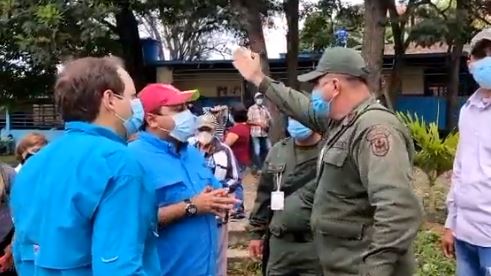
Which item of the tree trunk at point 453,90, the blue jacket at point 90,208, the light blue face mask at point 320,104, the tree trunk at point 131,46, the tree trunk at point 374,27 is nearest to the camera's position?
the blue jacket at point 90,208

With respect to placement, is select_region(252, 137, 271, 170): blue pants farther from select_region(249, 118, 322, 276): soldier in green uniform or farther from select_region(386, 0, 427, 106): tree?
select_region(249, 118, 322, 276): soldier in green uniform

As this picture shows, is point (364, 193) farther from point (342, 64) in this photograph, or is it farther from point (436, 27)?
point (436, 27)

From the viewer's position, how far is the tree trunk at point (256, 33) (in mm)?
15352

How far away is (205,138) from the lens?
6996 mm

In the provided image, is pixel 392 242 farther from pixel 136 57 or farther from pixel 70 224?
pixel 136 57

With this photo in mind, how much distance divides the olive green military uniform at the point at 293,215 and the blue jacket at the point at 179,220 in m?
0.80

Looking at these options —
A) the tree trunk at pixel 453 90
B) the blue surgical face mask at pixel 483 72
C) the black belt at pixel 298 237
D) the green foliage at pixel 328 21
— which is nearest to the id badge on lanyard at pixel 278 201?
the black belt at pixel 298 237

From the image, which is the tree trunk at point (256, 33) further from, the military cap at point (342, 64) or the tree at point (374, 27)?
the military cap at point (342, 64)

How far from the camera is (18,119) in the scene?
1197 inches

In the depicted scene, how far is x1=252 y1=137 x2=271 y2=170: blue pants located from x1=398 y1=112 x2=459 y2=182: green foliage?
245 inches

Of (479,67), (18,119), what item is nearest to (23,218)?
(479,67)

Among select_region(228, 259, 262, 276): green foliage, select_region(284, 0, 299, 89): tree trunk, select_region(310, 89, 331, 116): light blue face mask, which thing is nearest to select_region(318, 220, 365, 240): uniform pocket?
select_region(310, 89, 331, 116): light blue face mask

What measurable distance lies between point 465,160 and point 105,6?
10867 mm

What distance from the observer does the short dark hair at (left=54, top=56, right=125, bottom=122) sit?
2.74 metres
